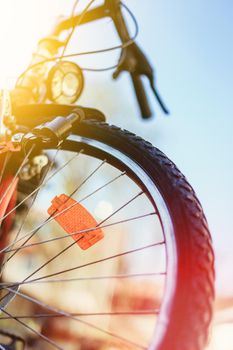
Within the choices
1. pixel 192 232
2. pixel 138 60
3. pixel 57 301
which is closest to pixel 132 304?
pixel 57 301

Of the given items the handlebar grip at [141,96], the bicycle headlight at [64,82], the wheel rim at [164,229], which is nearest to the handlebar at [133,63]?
the handlebar grip at [141,96]

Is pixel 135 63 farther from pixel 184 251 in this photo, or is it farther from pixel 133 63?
pixel 184 251

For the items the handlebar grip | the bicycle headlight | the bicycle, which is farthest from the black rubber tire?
the bicycle headlight

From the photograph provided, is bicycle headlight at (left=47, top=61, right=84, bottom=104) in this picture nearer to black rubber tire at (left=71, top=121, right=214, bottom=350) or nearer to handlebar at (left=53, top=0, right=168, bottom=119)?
handlebar at (left=53, top=0, right=168, bottom=119)

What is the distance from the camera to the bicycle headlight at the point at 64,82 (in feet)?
5.85

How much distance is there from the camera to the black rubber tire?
717 mm

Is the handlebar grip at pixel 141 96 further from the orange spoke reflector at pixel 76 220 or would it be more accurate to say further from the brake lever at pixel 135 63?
the orange spoke reflector at pixel 76 220

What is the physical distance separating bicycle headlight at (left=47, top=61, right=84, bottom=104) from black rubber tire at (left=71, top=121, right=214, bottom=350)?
2.77 ft

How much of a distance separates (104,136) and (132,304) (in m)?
6.45

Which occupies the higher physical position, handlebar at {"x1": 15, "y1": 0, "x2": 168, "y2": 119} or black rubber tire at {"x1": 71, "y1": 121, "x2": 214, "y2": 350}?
handlebar at {"x1": 15, "y1": 0, "x2": 168, "y2": 119}

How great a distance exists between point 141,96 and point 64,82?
1.50 ft

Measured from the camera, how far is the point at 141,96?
1.55 meters

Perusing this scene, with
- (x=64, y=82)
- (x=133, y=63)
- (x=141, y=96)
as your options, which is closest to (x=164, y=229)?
(x=141, y=96)

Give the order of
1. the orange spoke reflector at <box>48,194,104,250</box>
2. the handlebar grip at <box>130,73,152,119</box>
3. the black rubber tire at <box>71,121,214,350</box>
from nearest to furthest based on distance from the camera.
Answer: the black rubber tire at <box>71,121,214,350</box> < the orange spoke reflector at <box>48,194,104,250</box> < the handlebar grip at <box>130,73,152,119</box>
